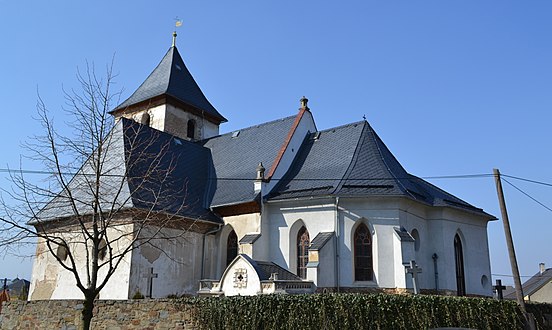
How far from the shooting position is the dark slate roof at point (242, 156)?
76.7 ft

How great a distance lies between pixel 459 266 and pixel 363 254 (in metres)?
5.37

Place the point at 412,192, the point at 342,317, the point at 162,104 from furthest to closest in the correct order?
the point at 162,104 < the point at 412,192 < the point at 342,317

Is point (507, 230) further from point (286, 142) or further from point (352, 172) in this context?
point (286, 142)

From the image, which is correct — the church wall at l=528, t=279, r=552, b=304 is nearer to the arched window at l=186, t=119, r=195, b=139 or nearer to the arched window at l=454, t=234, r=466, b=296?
the arched window at l=454, t=234, r=466, b=296


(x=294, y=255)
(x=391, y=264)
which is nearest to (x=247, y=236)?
(x=294, y=255)

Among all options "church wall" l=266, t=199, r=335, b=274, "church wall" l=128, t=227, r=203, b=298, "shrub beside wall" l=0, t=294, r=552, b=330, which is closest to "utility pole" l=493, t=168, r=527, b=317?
"shrub beside wall" l=0, t=294, r=552, b=330

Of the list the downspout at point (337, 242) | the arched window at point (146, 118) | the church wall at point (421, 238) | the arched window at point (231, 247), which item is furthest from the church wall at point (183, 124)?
the church wall at point (421, 238)

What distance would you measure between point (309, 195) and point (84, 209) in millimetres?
9559

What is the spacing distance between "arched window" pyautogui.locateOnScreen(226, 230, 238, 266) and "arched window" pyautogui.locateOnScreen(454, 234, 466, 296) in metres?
10.0

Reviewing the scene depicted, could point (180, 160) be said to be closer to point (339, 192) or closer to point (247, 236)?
point (247, 236)

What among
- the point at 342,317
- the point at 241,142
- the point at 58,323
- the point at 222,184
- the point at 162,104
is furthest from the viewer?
the point at 162,104

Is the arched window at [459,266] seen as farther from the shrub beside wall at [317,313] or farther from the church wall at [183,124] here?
the church wall at [183,124]

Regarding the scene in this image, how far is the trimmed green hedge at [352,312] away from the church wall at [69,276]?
7.21 meters

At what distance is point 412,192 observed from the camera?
68.3ft
